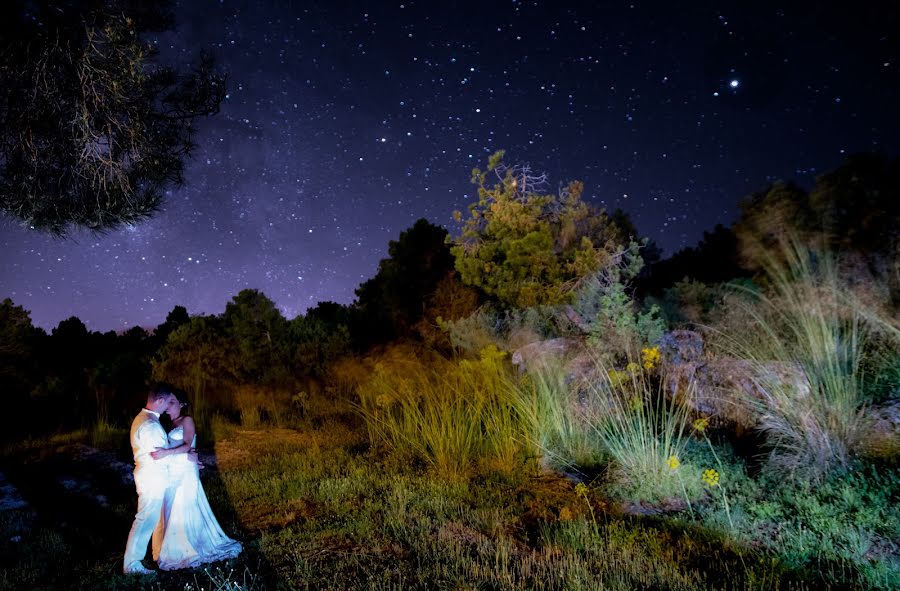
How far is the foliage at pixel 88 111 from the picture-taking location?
A: 5.28m

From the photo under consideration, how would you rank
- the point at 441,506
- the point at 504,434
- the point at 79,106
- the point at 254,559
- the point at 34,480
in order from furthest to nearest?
the point at 34,480
the point at 504,434
the point at 79,106
the point at 441,506
the point at 254,559

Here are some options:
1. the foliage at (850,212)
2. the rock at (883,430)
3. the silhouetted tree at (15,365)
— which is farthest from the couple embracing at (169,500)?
the foliage at (850,212)

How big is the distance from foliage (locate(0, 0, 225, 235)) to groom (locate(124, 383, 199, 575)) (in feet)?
9.75

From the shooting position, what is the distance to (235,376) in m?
14.3

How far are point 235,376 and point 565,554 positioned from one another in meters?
12.6

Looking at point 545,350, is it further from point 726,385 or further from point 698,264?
point 698,264

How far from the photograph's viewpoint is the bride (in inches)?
152

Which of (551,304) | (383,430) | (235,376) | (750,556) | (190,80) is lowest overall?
(750,556)

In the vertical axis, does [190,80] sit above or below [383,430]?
above

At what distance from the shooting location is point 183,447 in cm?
390

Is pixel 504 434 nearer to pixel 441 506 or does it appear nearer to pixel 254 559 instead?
pixel 441 506

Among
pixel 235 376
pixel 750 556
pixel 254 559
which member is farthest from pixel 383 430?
pixel 235 376

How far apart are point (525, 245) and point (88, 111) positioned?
7921 millimetres

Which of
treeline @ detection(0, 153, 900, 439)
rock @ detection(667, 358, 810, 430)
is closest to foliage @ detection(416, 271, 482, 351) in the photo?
treeline @ detection(0, 153, 900, 439)
